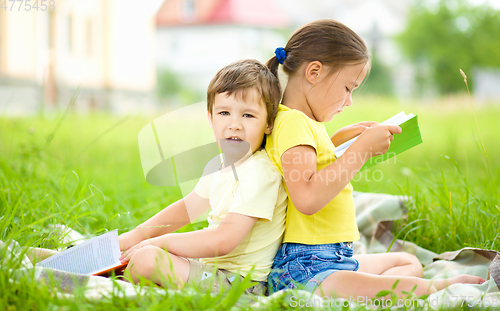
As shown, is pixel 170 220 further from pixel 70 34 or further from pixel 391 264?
pixel 70 34

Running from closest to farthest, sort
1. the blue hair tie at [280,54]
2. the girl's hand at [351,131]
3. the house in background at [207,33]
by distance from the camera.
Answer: the blue hair tie at [280,54] → the girl's hand at [351,131] → the house in background at [207,33]

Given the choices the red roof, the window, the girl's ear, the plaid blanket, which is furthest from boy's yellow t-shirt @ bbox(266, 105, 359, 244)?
the red roof

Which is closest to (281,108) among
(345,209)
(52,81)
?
(345,209)

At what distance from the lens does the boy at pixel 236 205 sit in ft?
4.18

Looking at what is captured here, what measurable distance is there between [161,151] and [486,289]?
1.22 meters

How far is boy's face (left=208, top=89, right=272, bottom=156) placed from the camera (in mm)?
1322

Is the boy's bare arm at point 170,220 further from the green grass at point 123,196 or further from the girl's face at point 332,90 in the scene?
the girl's face at point 332,90

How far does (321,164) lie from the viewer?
1.38m

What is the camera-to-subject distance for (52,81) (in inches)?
525

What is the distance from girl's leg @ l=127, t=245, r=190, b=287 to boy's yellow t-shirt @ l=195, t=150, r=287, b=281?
119 millimetres

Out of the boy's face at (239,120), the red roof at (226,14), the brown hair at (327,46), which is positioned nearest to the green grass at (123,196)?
the boy's face at (239,120)

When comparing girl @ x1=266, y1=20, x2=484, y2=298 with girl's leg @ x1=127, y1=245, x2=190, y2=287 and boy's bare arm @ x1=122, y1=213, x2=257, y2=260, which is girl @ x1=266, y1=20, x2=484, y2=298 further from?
girl's leg @ x1=127, y1=245, x2=190, y2=287

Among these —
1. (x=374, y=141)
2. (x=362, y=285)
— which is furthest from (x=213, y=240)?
(x=374, y=141)

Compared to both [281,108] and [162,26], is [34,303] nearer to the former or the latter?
[281,108]
